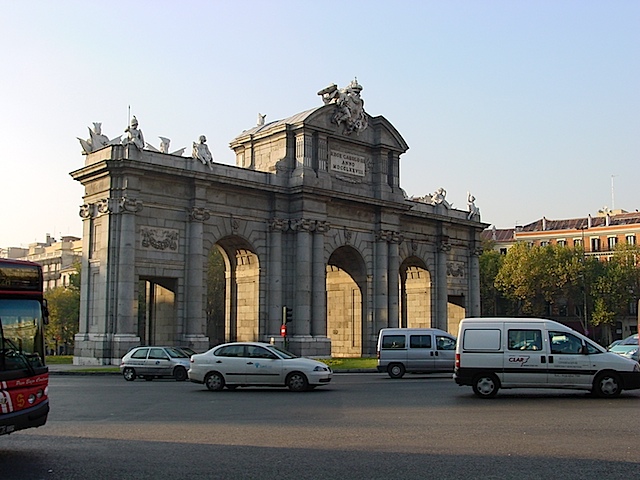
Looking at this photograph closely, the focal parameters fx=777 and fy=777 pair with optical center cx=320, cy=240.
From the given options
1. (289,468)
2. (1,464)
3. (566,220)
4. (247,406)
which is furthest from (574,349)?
(566,220)

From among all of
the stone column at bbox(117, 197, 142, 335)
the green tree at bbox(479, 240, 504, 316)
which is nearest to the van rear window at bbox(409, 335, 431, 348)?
the stone column at bbox(117, 197, 142, 335)

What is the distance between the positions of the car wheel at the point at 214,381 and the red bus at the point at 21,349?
11.1 meters

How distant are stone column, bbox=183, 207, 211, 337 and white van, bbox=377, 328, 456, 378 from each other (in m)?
11.8

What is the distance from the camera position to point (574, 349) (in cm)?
2002

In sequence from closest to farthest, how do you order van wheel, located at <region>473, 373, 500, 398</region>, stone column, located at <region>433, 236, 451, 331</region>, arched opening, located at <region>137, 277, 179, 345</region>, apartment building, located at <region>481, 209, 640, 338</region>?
van wheel, located at <region>473, 373, 500, 398</region> → arched opening, located at <region>137, 277, 179, 345</region> → stone column, located at <region>433, 236, 451, 331</region> → apartment building, located at <region>481, 209, 640, 338</region>

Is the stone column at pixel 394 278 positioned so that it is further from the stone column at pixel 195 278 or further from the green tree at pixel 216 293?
the green tree at pixel 216 293

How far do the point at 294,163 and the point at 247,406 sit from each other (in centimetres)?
2802

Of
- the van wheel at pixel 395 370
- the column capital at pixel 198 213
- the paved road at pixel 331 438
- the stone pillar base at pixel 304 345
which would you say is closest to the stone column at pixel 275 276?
the stone pillar base at pixel 304 345

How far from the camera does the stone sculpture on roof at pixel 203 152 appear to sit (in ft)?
135

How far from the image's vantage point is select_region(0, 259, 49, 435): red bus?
11.1 metres

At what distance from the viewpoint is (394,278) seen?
49188mm

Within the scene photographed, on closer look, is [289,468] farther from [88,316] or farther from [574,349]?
[88,316]

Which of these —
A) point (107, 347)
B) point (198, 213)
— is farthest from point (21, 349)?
point (198, 213)

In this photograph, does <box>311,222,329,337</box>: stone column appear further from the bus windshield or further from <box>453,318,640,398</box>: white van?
the bus windshield
